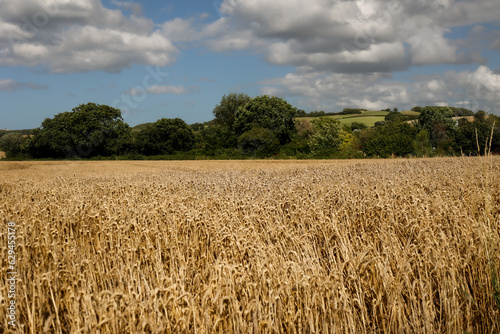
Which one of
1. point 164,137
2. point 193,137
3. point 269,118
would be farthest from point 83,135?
point 269,118

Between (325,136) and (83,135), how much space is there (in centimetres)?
4502

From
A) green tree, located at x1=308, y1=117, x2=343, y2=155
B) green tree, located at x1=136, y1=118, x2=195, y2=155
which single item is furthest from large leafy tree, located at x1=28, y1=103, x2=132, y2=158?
green tree, located at x1=308, y1=117, x2=343, y2=155

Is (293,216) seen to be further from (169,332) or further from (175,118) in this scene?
(175,118)

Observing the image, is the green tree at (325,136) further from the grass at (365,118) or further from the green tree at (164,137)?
the grass at (365,118)

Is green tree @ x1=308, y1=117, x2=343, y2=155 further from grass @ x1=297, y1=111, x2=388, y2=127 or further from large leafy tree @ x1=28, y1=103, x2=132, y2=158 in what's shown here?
grass @ x1=297, y1=111, x2=388, y2=127

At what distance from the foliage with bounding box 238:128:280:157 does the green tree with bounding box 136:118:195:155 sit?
16.8 metres

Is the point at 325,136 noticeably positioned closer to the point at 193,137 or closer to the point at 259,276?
the point at 193,137

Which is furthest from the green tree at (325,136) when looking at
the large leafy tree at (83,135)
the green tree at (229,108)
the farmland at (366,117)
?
the farmland at (366,117)

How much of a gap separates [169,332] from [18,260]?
2.73m

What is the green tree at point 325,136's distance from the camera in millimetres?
62969

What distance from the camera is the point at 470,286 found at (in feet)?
14.6

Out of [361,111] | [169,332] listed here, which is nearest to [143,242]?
[169,332]

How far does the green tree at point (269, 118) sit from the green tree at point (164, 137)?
35.9ft

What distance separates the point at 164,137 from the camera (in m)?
72.0
